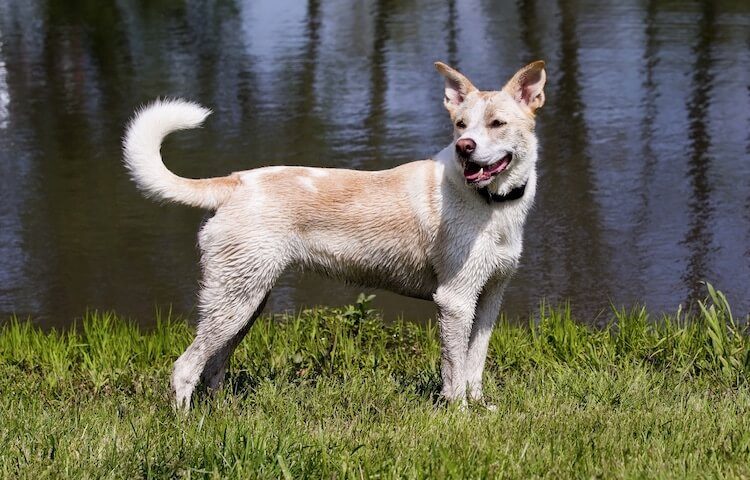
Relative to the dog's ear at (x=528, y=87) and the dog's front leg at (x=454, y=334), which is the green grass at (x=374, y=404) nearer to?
the dog's front leg at (x=454, y=334)

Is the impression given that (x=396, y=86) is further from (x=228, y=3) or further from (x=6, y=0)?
(x=6, y=0)

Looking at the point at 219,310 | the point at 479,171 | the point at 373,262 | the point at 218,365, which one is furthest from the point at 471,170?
A: the point at 218,365

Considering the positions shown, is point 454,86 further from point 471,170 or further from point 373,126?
point 373,126

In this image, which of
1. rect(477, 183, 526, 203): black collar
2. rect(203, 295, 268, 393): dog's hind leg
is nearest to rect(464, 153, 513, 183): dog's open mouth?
rect(477, 183, 526, 203): black collar

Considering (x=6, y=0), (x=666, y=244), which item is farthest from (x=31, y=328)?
(x=6, y=0)

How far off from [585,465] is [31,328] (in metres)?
3.97

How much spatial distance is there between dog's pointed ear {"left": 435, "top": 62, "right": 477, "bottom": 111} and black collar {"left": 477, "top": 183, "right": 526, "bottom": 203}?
1.52 ft

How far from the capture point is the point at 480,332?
18.1 feet

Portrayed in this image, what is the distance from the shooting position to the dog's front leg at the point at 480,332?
551 cm

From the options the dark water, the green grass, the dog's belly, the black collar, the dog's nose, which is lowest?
the dark water

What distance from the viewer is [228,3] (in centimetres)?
1931

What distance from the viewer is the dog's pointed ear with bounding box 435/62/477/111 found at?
5336 mm

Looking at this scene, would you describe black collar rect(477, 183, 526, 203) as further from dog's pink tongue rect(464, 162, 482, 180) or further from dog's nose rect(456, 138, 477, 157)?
dog's nose rect(456, 138, 477, 157)

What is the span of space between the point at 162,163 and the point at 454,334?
1.65 m
